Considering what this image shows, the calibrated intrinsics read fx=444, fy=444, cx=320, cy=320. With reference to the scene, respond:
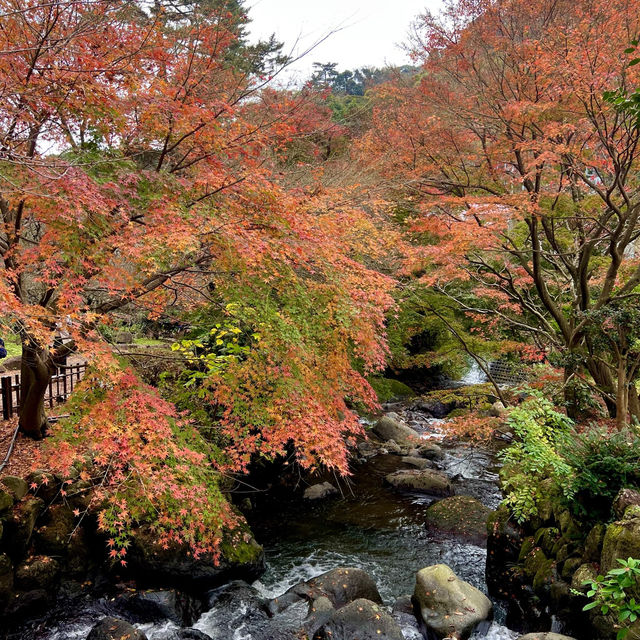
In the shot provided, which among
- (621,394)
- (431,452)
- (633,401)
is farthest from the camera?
(431,452)

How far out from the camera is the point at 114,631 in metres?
5.33

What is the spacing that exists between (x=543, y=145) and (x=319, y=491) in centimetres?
811

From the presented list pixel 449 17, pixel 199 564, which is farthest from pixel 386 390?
pixel 449 17

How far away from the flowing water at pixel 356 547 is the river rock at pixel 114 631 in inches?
14.4

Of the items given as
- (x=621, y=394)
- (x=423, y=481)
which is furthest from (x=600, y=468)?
(x=423, y=481)

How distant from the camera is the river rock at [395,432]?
13117mm

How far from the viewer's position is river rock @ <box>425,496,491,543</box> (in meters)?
8.28

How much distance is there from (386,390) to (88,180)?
10845mm

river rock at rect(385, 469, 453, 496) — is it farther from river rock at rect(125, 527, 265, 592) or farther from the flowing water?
river rock at rect(125, 527, 265, 592)

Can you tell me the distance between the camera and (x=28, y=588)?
5934 millimetres

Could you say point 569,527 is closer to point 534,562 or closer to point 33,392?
point 534,562

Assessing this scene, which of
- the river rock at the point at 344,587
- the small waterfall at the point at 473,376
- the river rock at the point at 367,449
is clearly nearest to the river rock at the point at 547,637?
the river rock at the point at 344,587

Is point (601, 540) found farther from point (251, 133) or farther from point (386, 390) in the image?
point (386, 390)

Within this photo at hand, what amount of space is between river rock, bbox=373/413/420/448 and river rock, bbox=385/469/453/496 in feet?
7.73
